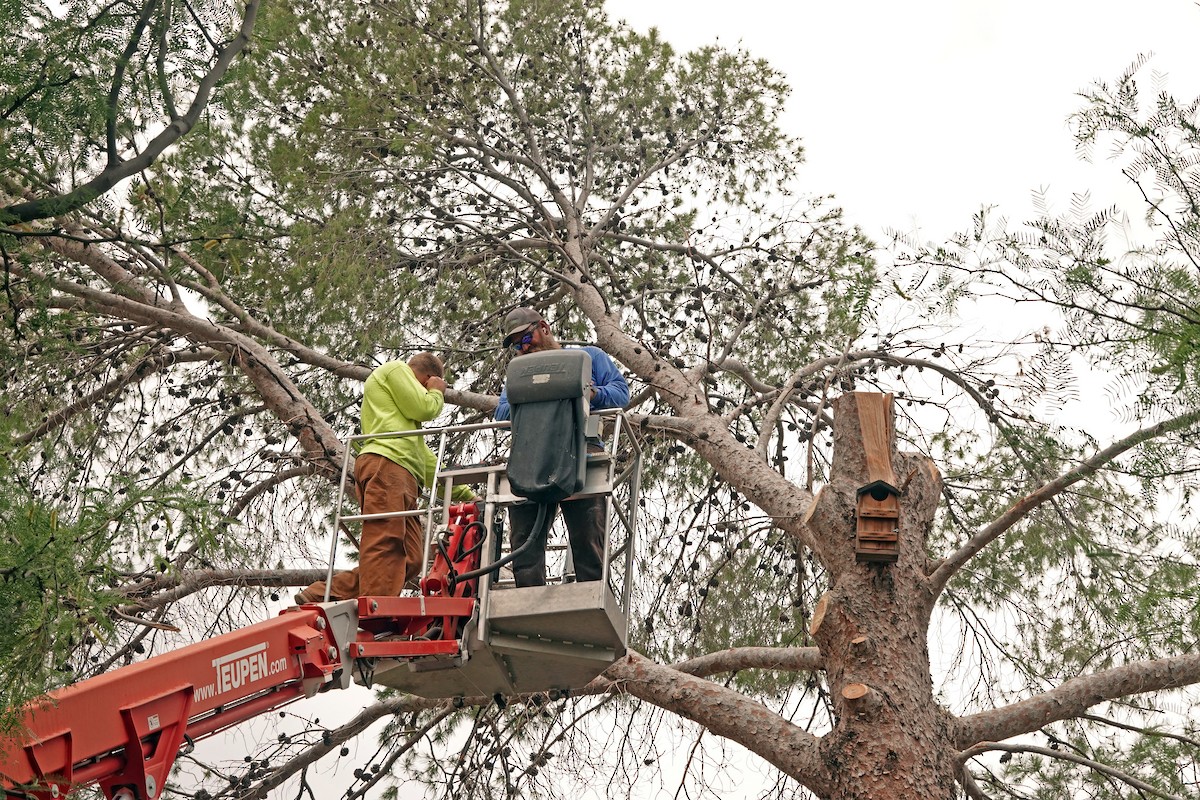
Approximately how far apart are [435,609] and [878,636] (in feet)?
5.90

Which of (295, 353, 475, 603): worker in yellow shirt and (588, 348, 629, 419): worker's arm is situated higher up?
(588, 348, 629, 419): worker's arm

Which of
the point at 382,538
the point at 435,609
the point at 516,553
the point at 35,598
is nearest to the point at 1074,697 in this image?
the point at 516,553

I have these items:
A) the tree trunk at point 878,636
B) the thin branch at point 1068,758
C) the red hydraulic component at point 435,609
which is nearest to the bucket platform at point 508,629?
the red hydraulic component at point 435,609

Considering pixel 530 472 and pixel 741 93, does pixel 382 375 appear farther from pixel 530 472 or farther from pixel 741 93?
pixel 741 93

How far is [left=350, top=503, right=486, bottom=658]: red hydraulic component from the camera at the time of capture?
15.8 ft

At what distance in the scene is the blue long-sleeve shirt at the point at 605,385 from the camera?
5.50 meters

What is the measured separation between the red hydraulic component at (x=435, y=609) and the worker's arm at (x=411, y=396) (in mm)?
487

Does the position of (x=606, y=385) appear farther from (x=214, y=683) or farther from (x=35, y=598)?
(x=35, y=598)

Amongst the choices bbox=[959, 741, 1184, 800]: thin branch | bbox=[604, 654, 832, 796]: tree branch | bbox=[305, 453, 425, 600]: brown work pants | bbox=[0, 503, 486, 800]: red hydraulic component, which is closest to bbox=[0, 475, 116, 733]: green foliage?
bbox=[0, 503, 486, 800]: red hydraulic component

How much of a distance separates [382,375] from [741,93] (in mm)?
5470

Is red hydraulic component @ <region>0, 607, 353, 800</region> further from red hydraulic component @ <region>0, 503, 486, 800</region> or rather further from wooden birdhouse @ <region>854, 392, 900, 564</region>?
wooden birdhouse @ <region>854, 392, 900, 564</region>

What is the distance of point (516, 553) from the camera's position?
16.0 ft

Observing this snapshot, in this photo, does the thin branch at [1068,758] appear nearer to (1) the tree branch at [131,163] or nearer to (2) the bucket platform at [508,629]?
(2) the bucket platform at [508,629]

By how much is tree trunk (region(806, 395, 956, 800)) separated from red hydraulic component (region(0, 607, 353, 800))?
6.60ft
